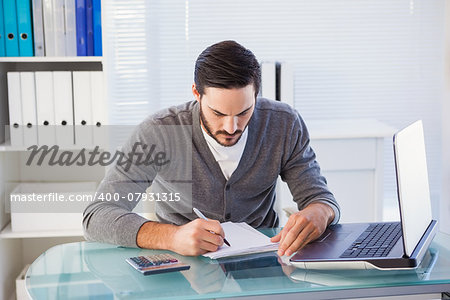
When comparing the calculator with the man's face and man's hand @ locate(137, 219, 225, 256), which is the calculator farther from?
the man's face

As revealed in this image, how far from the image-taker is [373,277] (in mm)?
1361

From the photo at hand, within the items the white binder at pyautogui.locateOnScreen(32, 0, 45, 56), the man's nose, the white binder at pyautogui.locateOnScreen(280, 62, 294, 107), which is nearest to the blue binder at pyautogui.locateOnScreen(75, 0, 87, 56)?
the white binder at pyautogui.locateOnScreen(32, 0, 45, 56)

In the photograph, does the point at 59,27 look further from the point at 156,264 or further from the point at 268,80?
the point at 156,264

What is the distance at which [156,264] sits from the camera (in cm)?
143

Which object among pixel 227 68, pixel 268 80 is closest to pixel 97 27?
pixel 268 80

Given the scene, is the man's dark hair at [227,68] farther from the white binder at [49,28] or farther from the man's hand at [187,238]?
the white binder at [49,28]

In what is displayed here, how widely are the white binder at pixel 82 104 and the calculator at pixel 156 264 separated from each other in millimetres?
1298

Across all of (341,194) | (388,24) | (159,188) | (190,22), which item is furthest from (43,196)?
(388,24)

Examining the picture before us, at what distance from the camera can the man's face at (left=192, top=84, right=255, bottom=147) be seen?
1788 mm

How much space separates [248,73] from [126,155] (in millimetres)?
438

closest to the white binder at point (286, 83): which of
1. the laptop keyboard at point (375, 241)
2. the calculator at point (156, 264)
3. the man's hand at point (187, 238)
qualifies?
the laptop keyboard at point (375, 241)

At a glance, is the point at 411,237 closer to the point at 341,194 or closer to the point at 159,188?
the point at 159,188

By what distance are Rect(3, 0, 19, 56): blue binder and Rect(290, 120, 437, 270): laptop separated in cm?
161

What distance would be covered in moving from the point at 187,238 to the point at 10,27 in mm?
1543
